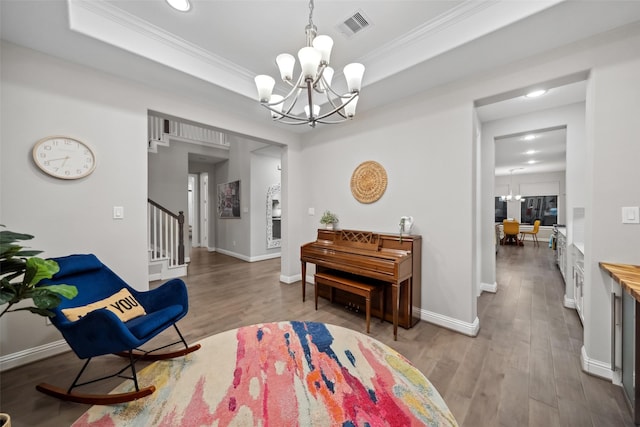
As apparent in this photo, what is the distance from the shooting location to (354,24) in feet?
6.97

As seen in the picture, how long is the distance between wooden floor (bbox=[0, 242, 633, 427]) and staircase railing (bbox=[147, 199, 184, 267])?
91 cm

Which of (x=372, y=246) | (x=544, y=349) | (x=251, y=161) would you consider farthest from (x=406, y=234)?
(x=251, y=161)

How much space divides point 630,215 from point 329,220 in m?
2.80

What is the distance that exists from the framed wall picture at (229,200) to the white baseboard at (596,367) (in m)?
6.18

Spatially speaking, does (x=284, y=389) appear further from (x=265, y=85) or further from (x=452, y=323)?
(x=265, y=85)

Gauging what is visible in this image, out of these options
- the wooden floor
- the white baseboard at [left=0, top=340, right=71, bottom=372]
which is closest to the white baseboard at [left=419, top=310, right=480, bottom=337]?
the wooden floor

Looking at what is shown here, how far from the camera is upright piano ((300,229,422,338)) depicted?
2373 millimetres

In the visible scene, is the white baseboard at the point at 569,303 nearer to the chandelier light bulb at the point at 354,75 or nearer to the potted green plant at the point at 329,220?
the potted green plant at the point at 329,220

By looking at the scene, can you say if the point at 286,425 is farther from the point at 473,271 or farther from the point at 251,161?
the point at 251,161

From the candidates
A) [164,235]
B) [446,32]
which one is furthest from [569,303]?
[164,235]

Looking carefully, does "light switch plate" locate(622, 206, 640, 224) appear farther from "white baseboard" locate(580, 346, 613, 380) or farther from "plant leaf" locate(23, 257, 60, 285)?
"plant leaf" locate(23, 257, 60, 285)

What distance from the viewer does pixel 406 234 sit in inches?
109

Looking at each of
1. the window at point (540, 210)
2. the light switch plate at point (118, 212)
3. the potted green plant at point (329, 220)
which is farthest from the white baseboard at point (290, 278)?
the window at point (540, 210)

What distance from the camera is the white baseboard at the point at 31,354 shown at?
1913 millimetres
